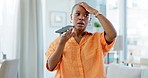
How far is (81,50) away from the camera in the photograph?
3.06ft

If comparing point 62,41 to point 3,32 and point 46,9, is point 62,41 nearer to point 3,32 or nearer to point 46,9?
point 3,32

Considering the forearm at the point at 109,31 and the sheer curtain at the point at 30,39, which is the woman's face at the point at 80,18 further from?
the sheer curtain at the point at 30,39

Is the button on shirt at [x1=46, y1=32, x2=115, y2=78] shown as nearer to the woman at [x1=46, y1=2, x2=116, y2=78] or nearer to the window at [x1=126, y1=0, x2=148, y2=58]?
the woman at [x1=46, y1=2, x2=116, y2=78]

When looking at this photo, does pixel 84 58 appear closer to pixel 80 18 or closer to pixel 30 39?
pixel 80 18

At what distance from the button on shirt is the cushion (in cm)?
168

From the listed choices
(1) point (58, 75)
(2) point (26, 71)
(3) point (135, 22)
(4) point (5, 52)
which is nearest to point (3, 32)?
(4) point (5, 52)

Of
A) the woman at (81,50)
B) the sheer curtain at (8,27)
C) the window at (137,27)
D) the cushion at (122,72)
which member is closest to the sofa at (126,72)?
the cushion at (122,72)

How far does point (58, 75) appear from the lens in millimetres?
971

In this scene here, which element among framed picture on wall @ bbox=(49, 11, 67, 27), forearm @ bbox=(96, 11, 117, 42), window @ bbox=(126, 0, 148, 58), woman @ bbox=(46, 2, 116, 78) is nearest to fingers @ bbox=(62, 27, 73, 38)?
woman @ bbox=(46, 2, 116, 78)

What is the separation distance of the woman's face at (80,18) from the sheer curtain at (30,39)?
353cm

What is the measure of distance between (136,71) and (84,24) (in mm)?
1761

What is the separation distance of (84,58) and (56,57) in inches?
4.6

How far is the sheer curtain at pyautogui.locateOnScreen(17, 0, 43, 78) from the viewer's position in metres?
4.36

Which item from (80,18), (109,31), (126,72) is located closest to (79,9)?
(80,18)
